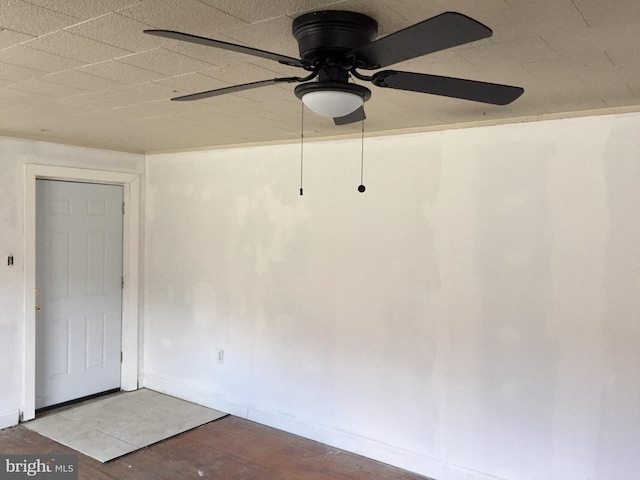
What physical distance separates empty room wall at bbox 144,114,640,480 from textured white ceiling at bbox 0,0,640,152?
1.00ft

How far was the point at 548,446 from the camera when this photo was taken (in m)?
2.83

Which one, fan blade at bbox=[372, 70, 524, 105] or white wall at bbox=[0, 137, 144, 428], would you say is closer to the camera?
fan blade at bbox=[372, 70, 524, 105]

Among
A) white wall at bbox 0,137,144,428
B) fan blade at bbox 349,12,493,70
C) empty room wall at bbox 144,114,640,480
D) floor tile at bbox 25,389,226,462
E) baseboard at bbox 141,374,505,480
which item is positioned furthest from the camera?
white wall at bbox 0,137,144,428

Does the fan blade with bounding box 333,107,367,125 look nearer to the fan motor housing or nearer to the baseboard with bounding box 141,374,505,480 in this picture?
the fan motor housing

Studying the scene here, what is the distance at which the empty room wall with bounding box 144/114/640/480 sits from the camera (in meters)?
2.68

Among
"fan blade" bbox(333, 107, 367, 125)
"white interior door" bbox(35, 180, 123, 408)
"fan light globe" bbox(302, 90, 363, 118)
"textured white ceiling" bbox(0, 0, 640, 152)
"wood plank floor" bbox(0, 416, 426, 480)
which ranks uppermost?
"textured white ceiling" bbox(0, 0, 640, 152)

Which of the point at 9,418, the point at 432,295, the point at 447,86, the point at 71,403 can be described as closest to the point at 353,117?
the point at 447,86

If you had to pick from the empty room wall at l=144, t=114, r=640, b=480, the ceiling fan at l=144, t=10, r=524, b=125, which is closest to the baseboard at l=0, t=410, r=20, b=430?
the empty room wall at l=144, t=114, r=640, b=480

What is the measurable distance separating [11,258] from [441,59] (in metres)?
3.48

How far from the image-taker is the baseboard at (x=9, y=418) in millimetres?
3832

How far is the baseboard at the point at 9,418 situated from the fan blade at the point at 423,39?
3861 mm

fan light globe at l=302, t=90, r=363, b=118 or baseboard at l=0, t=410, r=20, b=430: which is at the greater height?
A: fan light globe at l=302, t=90, r=363, b=118

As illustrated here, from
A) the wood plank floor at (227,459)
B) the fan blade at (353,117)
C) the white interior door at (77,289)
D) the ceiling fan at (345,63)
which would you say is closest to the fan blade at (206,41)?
the ceiling fan at (345,63)

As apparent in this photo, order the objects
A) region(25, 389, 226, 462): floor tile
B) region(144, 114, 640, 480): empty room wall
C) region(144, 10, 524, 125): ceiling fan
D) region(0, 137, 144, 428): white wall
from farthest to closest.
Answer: region(0, 137, 144, 428): white wall
region(25, 389, 226, 462): floor tile
region(144, 114, 640, 480): empty room wall
region(144, 10, 524, 125): ceiling fan
